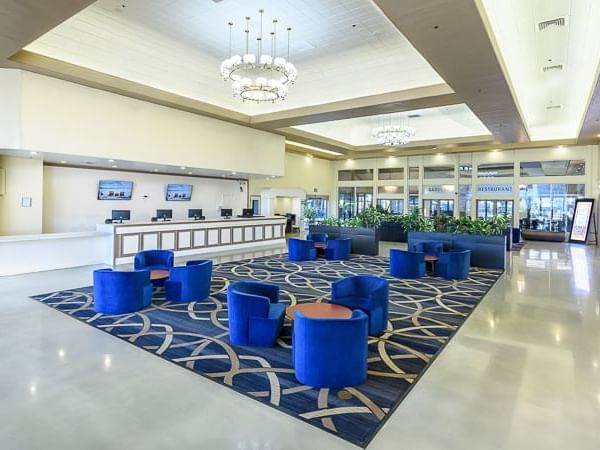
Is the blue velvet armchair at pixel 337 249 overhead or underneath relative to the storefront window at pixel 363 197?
underneath

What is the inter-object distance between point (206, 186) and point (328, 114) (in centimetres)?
591

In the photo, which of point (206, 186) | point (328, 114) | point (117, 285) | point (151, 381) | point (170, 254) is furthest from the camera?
point (206, 186)

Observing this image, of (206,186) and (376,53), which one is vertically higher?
(376,53)

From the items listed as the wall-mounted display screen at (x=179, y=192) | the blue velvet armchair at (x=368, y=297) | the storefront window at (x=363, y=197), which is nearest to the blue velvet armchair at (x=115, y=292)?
the blue velvet armchair at (x=368, y=297)

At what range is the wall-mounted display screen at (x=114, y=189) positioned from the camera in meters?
10.8

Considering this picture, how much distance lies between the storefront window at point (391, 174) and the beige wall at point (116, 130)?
10160mm

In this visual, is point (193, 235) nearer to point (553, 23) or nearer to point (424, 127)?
point (553, 23)

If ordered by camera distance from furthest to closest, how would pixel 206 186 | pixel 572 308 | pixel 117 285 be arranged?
pixel 206 186 < pixel 572 308 < pixel 117 285

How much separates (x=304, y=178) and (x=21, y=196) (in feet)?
43.2

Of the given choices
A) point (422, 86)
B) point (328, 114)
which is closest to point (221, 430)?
point (422, 86)

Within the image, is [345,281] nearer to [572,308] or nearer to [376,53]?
[572,308]

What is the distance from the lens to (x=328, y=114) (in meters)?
10.7

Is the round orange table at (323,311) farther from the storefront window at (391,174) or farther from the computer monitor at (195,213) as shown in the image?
the storefront window at (391,174)

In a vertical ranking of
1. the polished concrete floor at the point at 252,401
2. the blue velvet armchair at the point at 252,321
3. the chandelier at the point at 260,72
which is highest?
the chandelier at the point at 260,72
